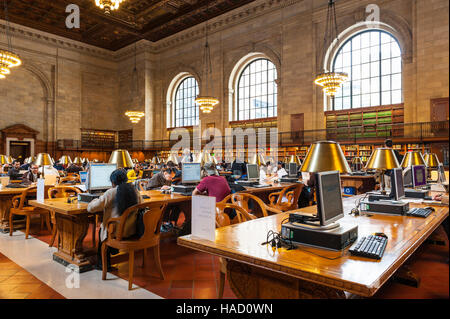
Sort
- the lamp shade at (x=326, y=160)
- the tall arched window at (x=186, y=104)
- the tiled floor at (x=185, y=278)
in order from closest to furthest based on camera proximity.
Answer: the lamp shade at (x=326, y=160) → the tiled floor at (x=185, y=278) → the tall arched window at (x=186, y=104)

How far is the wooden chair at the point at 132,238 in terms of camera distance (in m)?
2.95

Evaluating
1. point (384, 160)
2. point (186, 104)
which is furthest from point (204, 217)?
point (186, 104)

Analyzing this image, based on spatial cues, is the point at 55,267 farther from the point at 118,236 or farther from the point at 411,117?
the point at 411,117

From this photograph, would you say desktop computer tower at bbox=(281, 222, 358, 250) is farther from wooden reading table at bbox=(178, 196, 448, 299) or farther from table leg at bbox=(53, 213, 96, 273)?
table leg at bbox=(53, 213, 96, 273)

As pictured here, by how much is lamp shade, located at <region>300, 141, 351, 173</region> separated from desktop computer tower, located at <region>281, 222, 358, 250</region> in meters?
0.43

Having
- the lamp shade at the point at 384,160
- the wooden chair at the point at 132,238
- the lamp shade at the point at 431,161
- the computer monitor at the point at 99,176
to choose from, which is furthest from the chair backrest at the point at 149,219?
the lamp shade at the point at 431,161

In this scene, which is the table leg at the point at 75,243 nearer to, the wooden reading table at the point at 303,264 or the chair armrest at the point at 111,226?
the chair armrest at the point at 111,226

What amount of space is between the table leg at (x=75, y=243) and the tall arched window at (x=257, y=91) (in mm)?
12244

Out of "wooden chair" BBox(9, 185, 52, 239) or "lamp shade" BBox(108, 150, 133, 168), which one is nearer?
"lamp shade" BBox(108, 150, 133, 168)

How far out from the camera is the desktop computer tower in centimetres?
171

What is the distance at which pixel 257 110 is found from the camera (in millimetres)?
15375

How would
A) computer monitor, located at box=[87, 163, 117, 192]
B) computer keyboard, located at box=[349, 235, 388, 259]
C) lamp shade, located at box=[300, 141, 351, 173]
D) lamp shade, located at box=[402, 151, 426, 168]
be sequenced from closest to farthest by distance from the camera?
computer keyboard, located at box=[349, 235, 388, 259] → lamp shade, located at box=[300, 141, 351, 173] → computer monitor, located at box=[87, 163, 117, 192] → lamp shade, located at box=[402, 151, 426, 168]

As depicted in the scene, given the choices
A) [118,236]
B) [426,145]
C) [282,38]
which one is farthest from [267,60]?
[118,236]

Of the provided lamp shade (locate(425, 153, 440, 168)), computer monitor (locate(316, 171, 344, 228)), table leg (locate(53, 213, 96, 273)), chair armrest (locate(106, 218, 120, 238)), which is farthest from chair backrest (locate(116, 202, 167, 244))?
lamp shade (locate(425, 153, 440, 168))
